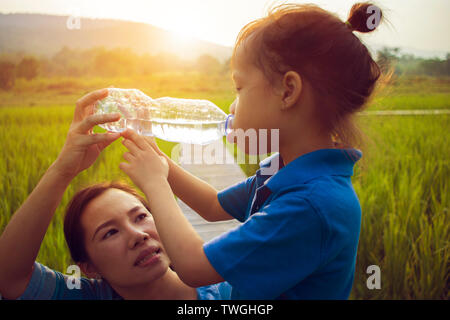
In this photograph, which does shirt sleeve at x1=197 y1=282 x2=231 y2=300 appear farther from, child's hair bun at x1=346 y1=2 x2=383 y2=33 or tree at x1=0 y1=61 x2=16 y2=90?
tree at x1=0 y1=61 x2=16 y2=90

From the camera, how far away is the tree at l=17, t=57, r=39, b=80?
259 centimetres

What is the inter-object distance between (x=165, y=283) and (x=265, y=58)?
2.82ft

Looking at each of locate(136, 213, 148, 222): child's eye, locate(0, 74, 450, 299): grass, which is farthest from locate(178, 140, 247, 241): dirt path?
locate(136, 213, 148, 222): child's eye

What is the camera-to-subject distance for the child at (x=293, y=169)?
2.71ft

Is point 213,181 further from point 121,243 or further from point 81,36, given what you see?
point 81,36

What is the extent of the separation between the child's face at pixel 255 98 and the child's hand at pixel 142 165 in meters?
0.26

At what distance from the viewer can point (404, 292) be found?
1558mm

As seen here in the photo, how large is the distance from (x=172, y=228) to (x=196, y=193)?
0.50 metres

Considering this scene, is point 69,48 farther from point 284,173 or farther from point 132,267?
point 284,173

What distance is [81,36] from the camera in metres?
3.28

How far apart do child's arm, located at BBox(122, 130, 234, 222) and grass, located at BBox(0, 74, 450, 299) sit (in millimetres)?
567

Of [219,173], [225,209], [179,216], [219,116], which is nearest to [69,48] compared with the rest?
[219,173]

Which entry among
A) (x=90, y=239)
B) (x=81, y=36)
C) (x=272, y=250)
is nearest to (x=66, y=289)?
(x=90, y=239)

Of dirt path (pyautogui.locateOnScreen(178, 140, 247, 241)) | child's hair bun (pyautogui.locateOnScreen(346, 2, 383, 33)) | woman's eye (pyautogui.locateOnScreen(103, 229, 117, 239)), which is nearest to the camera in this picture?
child's hair bun (pyautogui.locateOnScreen(346, 2, 383, 33))
